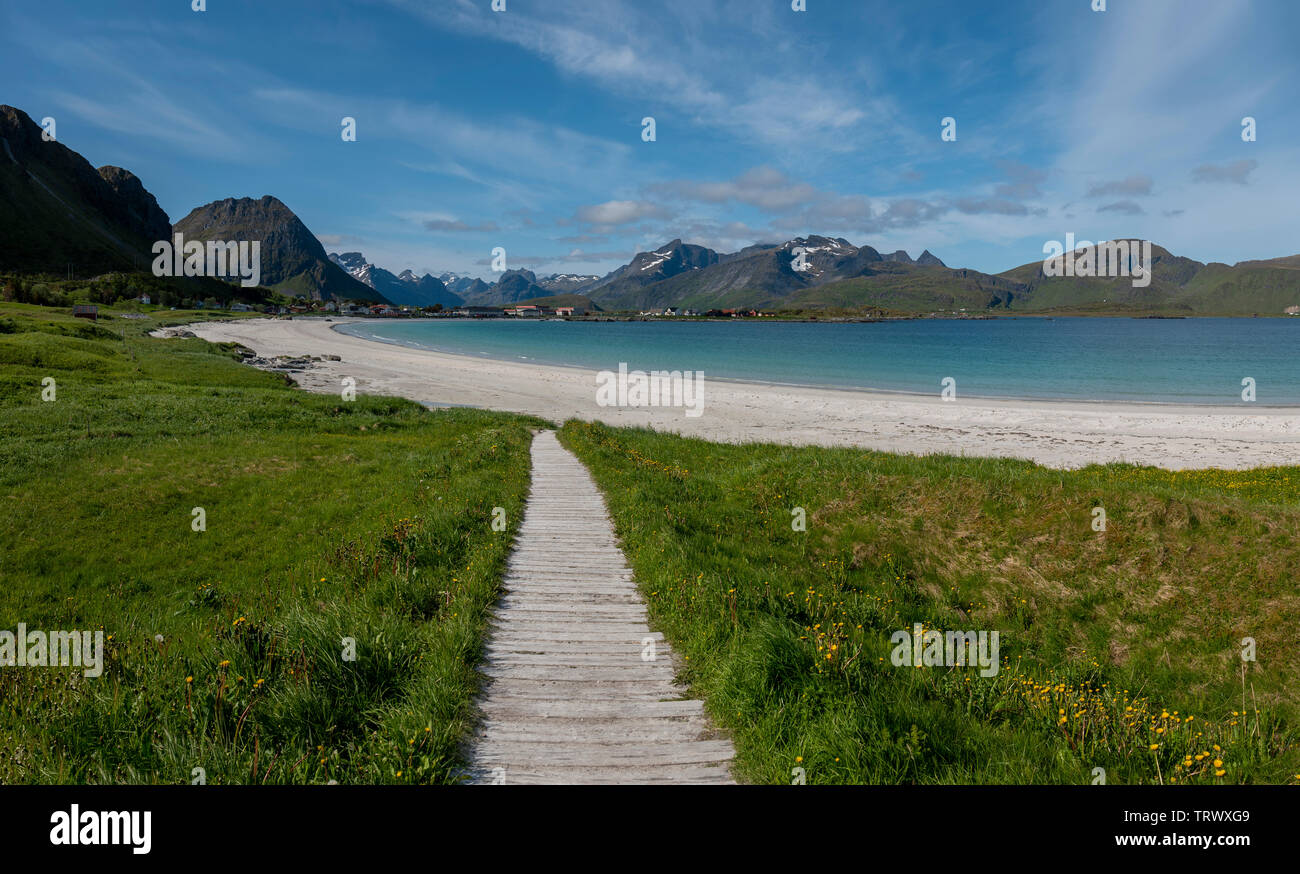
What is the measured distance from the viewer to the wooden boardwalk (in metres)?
Answer: 5.57

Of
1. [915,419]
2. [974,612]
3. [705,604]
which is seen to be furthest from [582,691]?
[915,419]

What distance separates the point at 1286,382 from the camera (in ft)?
220

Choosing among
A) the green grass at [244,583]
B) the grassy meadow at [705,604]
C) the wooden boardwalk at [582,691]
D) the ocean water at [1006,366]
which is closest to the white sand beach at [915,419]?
the ocean water at [1006,366]

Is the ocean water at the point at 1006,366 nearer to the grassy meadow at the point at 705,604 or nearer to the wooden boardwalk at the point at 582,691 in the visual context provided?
the grassy meadow at the point at 705,604

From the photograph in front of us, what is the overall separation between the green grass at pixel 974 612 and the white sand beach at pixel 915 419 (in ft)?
44.8

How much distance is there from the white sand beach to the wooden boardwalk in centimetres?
2449

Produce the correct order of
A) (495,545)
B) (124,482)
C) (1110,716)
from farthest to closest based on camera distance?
(124,482) < (495,545) < (1110,716)

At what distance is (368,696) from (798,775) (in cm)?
451

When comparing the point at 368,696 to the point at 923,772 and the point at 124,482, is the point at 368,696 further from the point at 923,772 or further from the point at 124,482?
the point at 124,482

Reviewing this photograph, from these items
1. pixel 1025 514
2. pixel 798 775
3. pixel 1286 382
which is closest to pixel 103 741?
pixel 798 775

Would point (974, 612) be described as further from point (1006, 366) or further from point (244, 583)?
point (1006, 366)

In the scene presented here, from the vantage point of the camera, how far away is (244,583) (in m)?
12.9

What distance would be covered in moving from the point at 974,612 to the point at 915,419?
1405 inches
